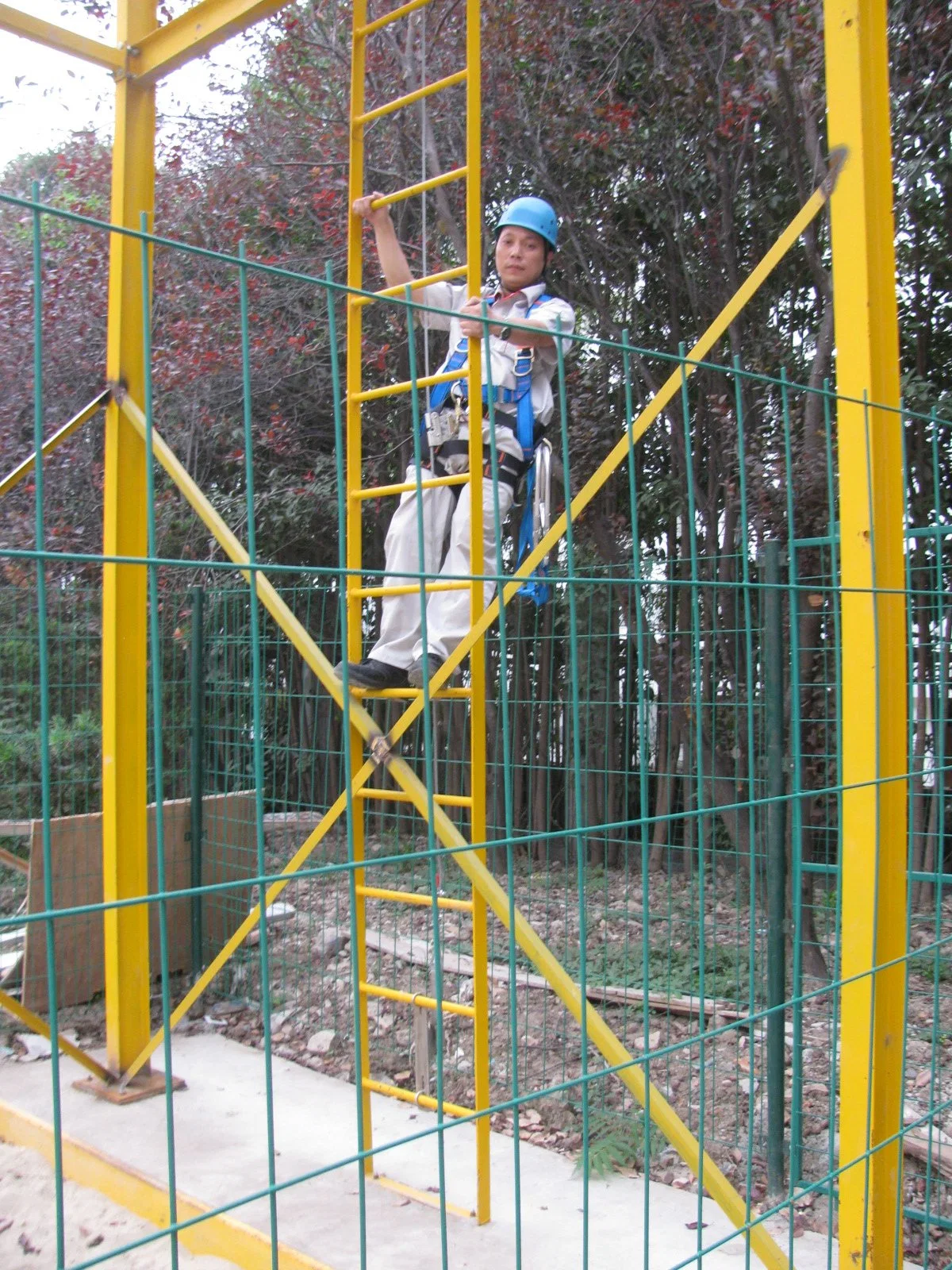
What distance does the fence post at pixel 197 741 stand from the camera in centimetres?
549

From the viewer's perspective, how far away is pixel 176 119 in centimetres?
746

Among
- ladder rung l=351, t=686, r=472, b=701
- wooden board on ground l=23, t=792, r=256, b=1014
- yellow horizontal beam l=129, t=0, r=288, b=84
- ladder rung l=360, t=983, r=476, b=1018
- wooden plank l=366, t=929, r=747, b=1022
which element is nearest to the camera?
ladder rung l=360, t=983, r=476, b=1018

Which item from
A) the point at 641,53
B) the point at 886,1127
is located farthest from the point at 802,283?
the point at 886,1127

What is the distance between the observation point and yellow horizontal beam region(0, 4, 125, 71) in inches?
136

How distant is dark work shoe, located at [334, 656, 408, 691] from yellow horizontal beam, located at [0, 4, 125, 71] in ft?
7.70

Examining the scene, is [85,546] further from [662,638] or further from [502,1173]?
[502,1173]

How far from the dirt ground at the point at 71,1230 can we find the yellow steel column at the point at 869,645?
68.3 inches

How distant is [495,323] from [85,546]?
6757mm

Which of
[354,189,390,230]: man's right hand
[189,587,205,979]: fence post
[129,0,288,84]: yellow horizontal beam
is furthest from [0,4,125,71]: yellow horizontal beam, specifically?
[189,587,205,979]: fence post

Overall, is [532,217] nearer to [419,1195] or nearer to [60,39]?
[60,39]

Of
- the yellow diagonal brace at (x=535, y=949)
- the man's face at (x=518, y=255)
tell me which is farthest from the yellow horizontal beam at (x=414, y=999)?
the man's face at (x=518, y=255)

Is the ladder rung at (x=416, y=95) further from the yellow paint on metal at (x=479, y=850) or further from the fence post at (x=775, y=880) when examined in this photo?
the fence post at (x=775, y=880)

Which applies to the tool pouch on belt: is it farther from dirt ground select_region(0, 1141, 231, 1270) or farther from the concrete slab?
dirt ground select_region(0, 1141, 231, 1270)

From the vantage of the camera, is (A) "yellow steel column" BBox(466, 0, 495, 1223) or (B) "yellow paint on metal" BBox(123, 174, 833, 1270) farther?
(A) "yellow steel column" BBox(466, 0, 495, 1223)
